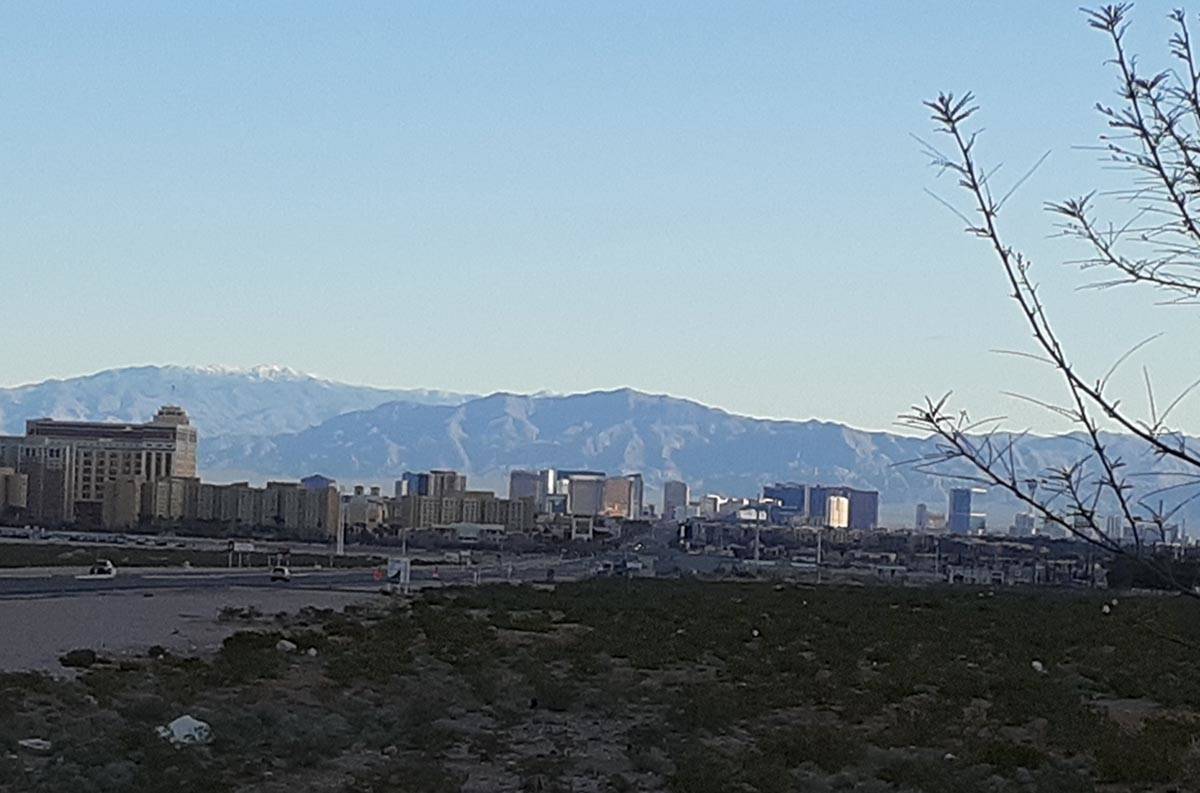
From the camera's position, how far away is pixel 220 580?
63.2m

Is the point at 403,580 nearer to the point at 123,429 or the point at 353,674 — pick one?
the point at 353,674

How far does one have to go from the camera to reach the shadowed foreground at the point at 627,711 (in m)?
17.0

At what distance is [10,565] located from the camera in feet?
233

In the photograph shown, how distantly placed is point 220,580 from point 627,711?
4227cm

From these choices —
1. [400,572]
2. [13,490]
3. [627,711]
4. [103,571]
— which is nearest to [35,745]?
[627,711]

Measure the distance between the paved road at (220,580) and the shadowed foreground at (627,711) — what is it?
14774 mm

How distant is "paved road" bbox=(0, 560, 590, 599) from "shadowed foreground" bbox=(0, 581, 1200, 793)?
14.8 metres

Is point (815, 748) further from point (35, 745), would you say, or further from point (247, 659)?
point (247, 659)

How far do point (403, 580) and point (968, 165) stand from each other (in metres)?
59.4

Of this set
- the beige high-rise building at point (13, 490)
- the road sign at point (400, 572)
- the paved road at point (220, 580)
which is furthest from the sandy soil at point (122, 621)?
the beige high-rise building at point (13, 490)

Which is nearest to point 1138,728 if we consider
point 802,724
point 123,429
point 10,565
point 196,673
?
point 802,724

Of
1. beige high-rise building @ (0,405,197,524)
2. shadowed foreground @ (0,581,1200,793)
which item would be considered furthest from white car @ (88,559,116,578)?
beige high-rise building @ (0,405,197,524)

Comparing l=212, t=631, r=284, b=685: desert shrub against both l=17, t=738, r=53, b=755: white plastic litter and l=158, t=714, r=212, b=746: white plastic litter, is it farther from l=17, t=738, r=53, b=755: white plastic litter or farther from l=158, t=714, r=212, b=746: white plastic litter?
l=17, t=738, r=53, b=755: white plastic litter

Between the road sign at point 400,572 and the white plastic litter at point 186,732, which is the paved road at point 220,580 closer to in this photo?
the road sign at point 400,572
